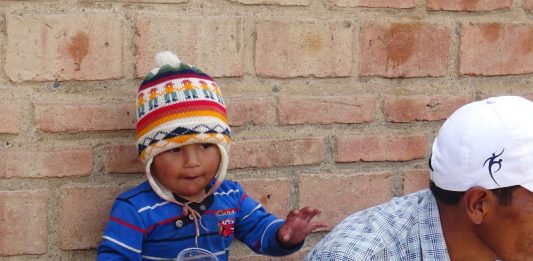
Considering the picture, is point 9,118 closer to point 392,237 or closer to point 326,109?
point 326,109

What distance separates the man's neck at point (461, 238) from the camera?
206cm

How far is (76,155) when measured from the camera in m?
2.44

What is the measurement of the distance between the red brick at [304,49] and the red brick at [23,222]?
0.74 meters

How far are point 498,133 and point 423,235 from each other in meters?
0.33

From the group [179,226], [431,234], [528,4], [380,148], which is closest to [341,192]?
[380,148]

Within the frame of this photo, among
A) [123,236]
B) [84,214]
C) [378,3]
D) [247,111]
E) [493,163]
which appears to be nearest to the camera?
[493,163]

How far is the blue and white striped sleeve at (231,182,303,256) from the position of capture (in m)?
2.50

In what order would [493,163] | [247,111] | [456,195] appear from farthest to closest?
[247,111], [456,195], [493,163]

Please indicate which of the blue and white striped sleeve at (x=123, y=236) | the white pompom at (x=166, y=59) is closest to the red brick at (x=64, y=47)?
the white pompom at (x=166, y=59)

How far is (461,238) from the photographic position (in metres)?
2.08

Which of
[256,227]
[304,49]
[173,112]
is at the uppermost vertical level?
[304,49]

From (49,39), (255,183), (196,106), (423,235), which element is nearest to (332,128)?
(255,183)

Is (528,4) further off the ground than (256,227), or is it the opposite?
(528,4)

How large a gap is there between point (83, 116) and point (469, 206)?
1.08 m
